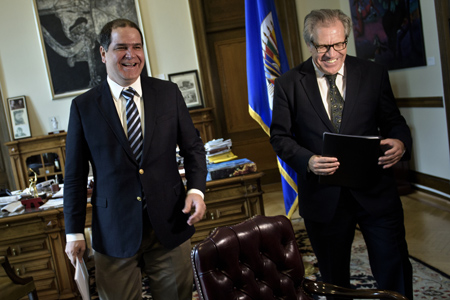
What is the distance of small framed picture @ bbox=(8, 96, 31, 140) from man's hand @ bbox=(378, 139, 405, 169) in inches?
254

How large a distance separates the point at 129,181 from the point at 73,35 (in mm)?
6125

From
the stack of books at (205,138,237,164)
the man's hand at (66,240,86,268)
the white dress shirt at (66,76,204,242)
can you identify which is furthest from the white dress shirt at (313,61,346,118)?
the stack of books at (205,138,237,164)

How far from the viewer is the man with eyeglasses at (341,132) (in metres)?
2.15

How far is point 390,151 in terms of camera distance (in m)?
2.11

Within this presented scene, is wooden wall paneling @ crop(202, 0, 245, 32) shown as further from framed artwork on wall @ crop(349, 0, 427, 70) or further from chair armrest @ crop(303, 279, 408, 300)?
chair armrest @ crop(303, 279, 408, 300)

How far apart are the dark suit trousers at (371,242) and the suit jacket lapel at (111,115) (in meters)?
1.00

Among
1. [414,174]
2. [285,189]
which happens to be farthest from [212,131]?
[285,189]

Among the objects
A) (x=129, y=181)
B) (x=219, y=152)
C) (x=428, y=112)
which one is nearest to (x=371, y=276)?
(x=219, y=152)

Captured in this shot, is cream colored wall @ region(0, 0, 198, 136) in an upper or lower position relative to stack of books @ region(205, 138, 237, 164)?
upper

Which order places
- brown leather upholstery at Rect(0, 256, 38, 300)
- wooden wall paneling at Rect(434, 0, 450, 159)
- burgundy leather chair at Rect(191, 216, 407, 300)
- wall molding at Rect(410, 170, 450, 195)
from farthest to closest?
1. wall molding at Rect(410, 170, 450, 195)
2. wooden wall paneling at Rect(434, 0, 450, 159)
3. brown leather upholstery at Rect(0, 256, 38, 300)
4. burgundy leather chair at Rect(191, 216, 407, 300)

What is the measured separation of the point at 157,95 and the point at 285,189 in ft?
6.17

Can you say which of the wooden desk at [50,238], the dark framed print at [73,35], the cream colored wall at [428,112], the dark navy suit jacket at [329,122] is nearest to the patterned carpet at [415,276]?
the wooden desk at [50,238]

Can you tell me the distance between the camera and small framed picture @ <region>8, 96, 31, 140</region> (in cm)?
738

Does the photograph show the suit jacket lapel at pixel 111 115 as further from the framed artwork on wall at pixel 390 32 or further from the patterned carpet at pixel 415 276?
the framed artwork on wall at pixel 390 32
